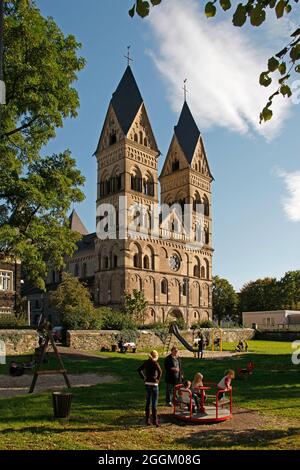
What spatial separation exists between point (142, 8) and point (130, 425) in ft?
28.3

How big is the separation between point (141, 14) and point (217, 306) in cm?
9373

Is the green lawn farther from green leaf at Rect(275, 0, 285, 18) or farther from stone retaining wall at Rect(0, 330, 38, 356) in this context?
stone retaining wall at Rect(0, 330, 38, 356)

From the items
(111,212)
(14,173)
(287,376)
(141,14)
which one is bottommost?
(287,376)

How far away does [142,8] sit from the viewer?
16.3ft

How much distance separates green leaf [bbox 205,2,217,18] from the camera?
5105 millimetres

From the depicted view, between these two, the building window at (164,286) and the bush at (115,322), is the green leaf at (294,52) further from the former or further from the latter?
the building window at (164,286)

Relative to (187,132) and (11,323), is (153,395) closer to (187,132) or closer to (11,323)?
(11,323)

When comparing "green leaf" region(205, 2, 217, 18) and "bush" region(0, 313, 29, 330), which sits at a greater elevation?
"green leaf" region(205, 2, 217, 18)

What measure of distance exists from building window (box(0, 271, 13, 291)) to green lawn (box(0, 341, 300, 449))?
97.8ft

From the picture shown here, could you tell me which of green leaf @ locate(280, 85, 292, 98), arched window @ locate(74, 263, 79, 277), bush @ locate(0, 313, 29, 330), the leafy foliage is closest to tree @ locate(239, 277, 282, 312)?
the leafy foliage

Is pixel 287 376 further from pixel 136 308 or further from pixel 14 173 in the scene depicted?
pixel 136 308

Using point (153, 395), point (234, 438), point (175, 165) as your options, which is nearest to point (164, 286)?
point (175, 165)

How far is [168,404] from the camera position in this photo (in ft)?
43.2
